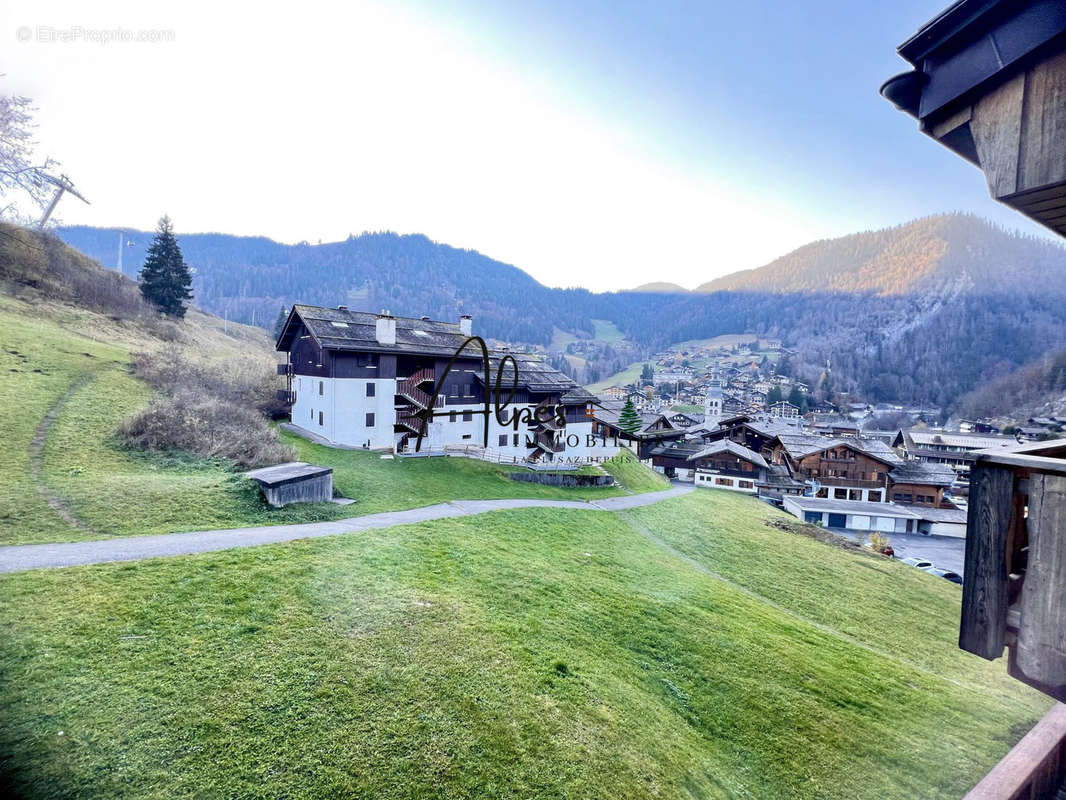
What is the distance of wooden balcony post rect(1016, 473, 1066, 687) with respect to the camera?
2.64 m

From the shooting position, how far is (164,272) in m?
46.0

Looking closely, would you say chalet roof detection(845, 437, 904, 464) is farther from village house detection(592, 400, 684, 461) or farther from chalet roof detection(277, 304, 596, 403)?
chalet roof detection(277, 304, 596, 403)

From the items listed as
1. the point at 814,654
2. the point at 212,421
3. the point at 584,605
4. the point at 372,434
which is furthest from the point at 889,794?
the point at 372,434

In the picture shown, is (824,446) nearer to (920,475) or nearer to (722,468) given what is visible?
(920,475)

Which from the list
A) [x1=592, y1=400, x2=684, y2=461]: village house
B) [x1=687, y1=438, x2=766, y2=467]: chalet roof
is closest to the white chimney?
[x1=592, y1=400, x2=684, y2=461]: village house

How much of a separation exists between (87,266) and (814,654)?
61.1 meters

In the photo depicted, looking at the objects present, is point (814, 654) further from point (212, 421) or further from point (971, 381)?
point (971, 381)

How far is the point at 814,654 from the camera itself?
11.9 metres

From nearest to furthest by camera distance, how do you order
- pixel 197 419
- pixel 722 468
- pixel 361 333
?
pixel 197 419 < pixel 361 333 < pixel 722 468

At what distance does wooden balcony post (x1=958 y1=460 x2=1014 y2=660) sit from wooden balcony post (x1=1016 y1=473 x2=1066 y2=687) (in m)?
0.10

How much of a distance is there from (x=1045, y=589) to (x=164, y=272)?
2453 inches

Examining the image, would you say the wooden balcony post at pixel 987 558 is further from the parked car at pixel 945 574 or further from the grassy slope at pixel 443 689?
the parked car at pixel 945 574

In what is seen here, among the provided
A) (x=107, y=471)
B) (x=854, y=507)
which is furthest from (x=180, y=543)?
(x=854, y=507)

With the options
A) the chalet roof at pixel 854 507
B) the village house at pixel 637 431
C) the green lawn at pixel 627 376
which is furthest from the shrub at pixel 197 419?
the green lawn at pixel 627 376
